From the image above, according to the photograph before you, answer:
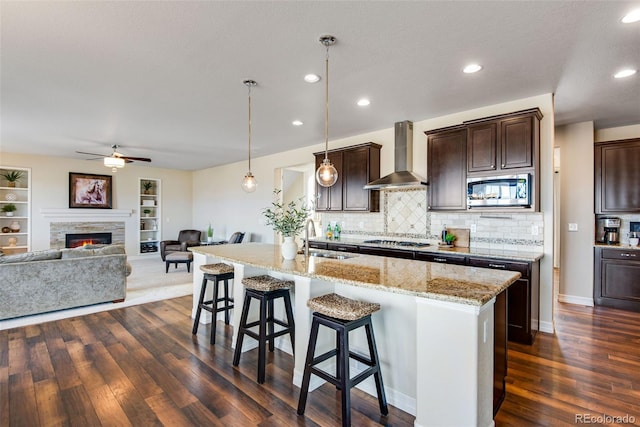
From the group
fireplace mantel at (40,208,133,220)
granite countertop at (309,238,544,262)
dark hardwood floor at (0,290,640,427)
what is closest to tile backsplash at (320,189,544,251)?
granite countertop at (309,238,544,262)

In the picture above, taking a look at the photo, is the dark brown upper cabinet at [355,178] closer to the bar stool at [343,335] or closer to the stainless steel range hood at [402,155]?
the stainless steel range hood at [402,155]

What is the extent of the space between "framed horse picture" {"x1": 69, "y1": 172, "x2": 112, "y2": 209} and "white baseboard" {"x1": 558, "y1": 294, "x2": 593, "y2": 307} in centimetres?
1005

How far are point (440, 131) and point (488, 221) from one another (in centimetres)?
128

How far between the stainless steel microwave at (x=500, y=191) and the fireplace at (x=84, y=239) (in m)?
8.79

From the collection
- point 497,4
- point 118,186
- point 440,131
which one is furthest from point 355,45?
point 118,186

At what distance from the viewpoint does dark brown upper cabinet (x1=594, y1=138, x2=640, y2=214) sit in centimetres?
443

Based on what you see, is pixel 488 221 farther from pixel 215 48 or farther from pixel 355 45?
pixel 215 48

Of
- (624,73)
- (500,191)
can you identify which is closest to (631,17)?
(624,73)

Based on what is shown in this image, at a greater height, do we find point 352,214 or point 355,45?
point 355,45

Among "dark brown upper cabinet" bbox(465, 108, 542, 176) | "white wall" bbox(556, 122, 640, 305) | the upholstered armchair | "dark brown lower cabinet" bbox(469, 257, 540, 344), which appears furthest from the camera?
the upholstered armchair

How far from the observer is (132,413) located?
2150 mm

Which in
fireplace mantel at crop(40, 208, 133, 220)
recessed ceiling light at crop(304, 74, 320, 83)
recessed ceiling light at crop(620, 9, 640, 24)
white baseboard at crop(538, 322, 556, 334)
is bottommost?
white baseboard at crop(538, 322, 556, 334)

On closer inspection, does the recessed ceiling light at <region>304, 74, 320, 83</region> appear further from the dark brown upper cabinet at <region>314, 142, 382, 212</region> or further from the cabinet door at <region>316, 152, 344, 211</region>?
the cabinet door at <region>316, 152, 344, 211</region>

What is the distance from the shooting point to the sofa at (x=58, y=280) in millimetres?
3895
